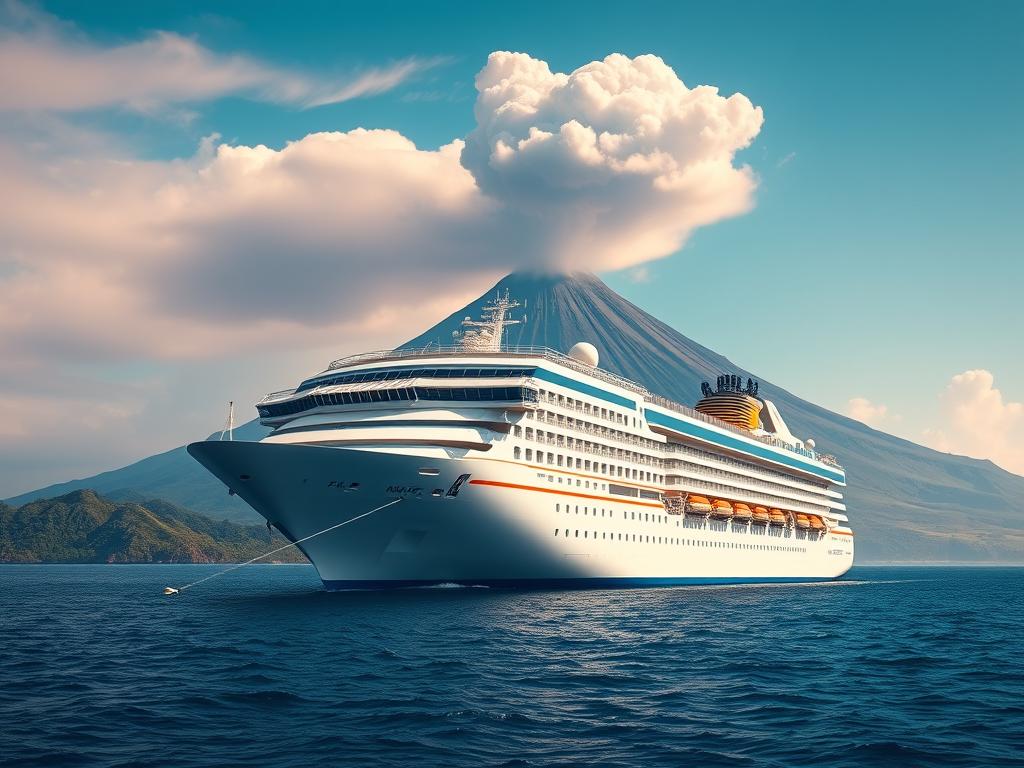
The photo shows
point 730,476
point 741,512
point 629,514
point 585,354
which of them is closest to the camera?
point 629,514

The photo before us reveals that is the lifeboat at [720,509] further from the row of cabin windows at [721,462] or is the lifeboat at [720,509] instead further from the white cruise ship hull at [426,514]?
the white cruise ship hull at [426,514]

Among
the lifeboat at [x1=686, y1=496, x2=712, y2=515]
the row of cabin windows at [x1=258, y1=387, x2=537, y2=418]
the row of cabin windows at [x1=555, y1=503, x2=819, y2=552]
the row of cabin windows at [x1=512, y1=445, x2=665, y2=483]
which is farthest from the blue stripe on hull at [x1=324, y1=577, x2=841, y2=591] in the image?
the row of cabin windows at [x1=258, y1=387, x2=537, y2=418]

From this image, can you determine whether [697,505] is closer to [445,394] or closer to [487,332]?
[487,332]

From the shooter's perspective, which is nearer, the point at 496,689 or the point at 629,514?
the point at 496,689

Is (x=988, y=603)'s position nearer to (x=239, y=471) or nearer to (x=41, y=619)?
(x=239, y=471)

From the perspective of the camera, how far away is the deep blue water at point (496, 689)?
15.5 metres

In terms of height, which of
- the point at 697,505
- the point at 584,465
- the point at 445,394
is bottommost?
the point at 697,505

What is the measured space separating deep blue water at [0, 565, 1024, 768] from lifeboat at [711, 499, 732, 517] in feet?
85.2

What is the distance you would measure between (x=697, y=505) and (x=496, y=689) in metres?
43.9

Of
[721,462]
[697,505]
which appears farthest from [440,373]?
[721,462]

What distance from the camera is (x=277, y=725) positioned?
1691cm

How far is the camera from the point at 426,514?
4128 cm

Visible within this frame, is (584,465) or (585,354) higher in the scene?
(585,354)

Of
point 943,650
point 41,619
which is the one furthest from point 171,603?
point 943,650
